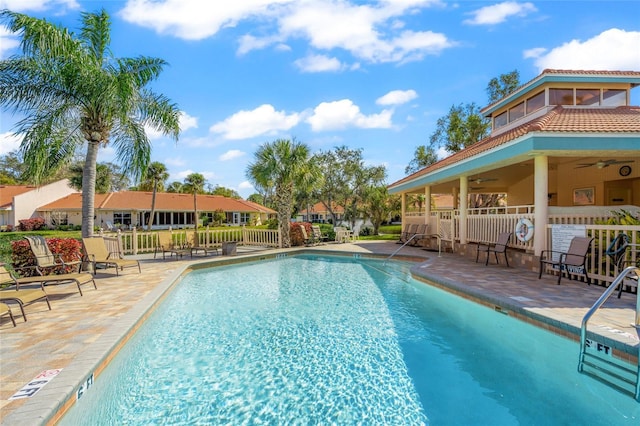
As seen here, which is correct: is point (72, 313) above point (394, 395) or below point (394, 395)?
above

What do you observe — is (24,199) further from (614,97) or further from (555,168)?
(614,97)

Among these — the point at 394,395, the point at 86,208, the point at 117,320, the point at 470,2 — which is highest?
the point at 470,2

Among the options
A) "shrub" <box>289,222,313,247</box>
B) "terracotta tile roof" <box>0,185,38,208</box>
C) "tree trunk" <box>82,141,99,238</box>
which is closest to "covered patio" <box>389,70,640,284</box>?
"shrub" <box>289,222,313,247</box>

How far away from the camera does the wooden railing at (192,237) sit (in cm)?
1505

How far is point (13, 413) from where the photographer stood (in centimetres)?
283

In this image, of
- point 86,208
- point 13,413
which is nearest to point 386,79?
point 86,208

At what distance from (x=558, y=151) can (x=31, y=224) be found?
44.7 metres

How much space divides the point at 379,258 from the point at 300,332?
8.75 m

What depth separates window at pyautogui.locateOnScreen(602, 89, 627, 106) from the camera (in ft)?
40.2

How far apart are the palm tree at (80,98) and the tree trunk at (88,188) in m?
0.02

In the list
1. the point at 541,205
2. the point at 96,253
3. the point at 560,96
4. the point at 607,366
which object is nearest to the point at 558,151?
the point at 541,205

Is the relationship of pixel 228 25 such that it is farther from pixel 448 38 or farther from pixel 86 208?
pixel 448 38

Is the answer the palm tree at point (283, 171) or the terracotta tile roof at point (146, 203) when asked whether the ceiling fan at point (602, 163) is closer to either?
the palm tree at point (283, 171)

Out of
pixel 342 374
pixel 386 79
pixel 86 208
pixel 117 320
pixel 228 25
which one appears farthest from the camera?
pixel 386 79
